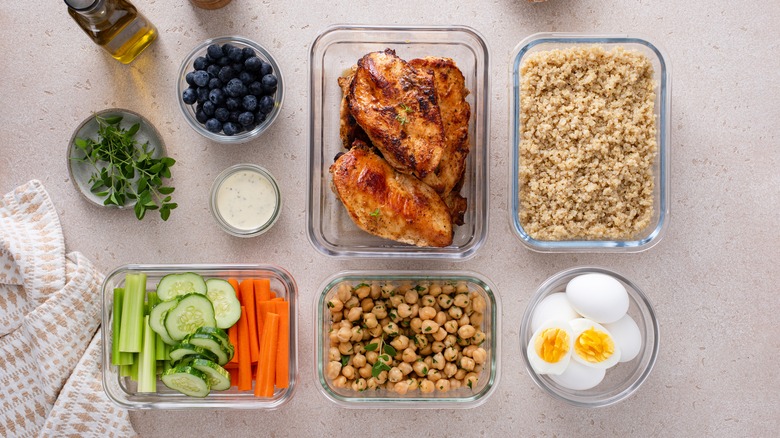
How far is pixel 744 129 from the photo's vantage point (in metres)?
1.98

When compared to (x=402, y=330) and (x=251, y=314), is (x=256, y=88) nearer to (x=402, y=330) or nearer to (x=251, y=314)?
(x=251, y=314)

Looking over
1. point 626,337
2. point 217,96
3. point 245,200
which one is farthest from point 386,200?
point 626,337

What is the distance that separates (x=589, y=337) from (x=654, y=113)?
676 millimetres

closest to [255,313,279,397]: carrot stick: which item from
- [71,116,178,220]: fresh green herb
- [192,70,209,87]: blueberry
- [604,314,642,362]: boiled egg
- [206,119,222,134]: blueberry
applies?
[71,116,178,220]: fresh green herb

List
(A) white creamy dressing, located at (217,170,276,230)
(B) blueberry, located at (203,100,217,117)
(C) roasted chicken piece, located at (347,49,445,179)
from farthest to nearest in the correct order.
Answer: (A) white creamy dressing, located at (217,170,276,230), (B) blueberry, located at (203,100,217,117), (C) roasted chicken piece, located at (347,49,445,179)

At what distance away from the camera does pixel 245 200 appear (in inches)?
74.0

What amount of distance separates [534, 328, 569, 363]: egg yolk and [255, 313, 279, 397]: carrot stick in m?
0.75

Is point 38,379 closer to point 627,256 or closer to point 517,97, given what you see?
point 517,97

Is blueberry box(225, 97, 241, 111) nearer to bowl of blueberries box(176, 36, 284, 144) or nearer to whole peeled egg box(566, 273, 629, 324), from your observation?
bowl of blueberries box(176, 36, 284, 144)

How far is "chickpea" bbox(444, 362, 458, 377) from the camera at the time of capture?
1823mm

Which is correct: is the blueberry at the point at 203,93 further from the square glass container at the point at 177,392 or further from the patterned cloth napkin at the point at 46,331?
the patterned cloth napkin at the point at 46,331

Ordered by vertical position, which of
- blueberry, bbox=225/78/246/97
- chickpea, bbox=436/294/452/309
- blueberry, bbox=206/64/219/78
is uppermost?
blueberry, bbox=206/64/219/78

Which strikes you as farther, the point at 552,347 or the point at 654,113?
the point at 654,113

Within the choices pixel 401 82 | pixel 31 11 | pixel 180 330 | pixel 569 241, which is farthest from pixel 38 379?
pixel 569 241
